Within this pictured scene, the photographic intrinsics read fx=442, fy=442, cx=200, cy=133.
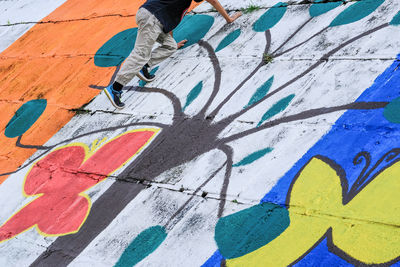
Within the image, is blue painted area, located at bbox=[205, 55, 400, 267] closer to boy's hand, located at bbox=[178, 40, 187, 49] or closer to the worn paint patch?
the worn paint patch

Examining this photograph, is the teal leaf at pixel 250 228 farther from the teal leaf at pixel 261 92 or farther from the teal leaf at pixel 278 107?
the teal leaf at pixel 261 92

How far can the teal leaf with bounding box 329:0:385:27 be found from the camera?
4.30m

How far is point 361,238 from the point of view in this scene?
102 inches

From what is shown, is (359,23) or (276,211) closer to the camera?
(276,211)

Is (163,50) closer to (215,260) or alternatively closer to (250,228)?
(250,228)

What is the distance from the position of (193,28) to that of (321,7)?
170 cm

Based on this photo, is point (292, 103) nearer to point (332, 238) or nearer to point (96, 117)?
point (332, 238)

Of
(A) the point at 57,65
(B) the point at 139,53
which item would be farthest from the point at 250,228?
(A) the point at 57,65

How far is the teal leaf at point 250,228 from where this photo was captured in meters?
2.91

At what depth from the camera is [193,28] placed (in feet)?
18.7

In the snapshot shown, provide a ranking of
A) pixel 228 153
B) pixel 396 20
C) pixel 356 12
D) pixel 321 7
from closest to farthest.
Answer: pixel 228 153
pixel 396 20
pixel 356 12
pixel 321 7

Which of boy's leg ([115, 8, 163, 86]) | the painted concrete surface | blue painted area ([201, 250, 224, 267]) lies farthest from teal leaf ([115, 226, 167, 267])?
boy's leg ([115, 8, 163, 86])

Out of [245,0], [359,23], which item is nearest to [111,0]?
[245,0]

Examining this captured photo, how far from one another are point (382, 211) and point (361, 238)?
0.76 feet
